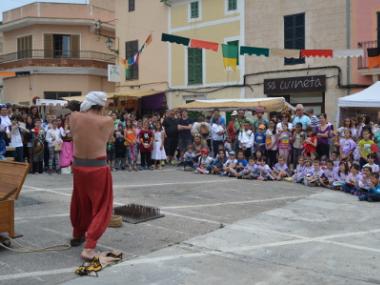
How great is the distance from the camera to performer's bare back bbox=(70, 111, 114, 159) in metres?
5.74

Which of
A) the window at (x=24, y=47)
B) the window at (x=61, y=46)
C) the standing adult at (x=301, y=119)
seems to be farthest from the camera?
the window at (x=24, y=47)

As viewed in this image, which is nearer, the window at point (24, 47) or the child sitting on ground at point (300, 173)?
the child sitting on ground at point (300, 173)

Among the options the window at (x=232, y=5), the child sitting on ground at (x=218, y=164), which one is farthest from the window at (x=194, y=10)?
the child sitting on ground at (x=218, y=164)

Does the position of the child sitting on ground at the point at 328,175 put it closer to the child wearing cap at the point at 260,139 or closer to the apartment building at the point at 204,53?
the child wearing cap at the point at 260,139

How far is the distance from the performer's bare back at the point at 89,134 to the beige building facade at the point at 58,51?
26832 millimetres

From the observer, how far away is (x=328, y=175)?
38.0 feet

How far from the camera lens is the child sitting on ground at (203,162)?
14.0 metres

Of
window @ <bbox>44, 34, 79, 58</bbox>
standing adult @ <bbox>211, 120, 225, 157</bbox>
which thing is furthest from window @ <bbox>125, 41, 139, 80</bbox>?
standing adult @ <bbox>211, 120, 225, 157</bbox>

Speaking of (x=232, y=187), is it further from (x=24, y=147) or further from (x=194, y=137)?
(x=24, y=147)

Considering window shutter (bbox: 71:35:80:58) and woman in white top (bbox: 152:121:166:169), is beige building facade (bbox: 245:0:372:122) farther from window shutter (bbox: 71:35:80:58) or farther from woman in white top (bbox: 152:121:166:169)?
window shutter (bbox: 71:35:80:58)

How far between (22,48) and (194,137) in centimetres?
2185

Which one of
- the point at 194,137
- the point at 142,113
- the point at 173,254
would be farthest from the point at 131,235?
the point at 142,113

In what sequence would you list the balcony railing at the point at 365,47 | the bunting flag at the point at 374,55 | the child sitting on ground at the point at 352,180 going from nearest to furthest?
the child sitting on ground at the point at 352,180, the bunting flag at the point at 374,55, the balcony railing at the point at 365,47

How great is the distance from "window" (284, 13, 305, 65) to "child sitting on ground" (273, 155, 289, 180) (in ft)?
27.0
